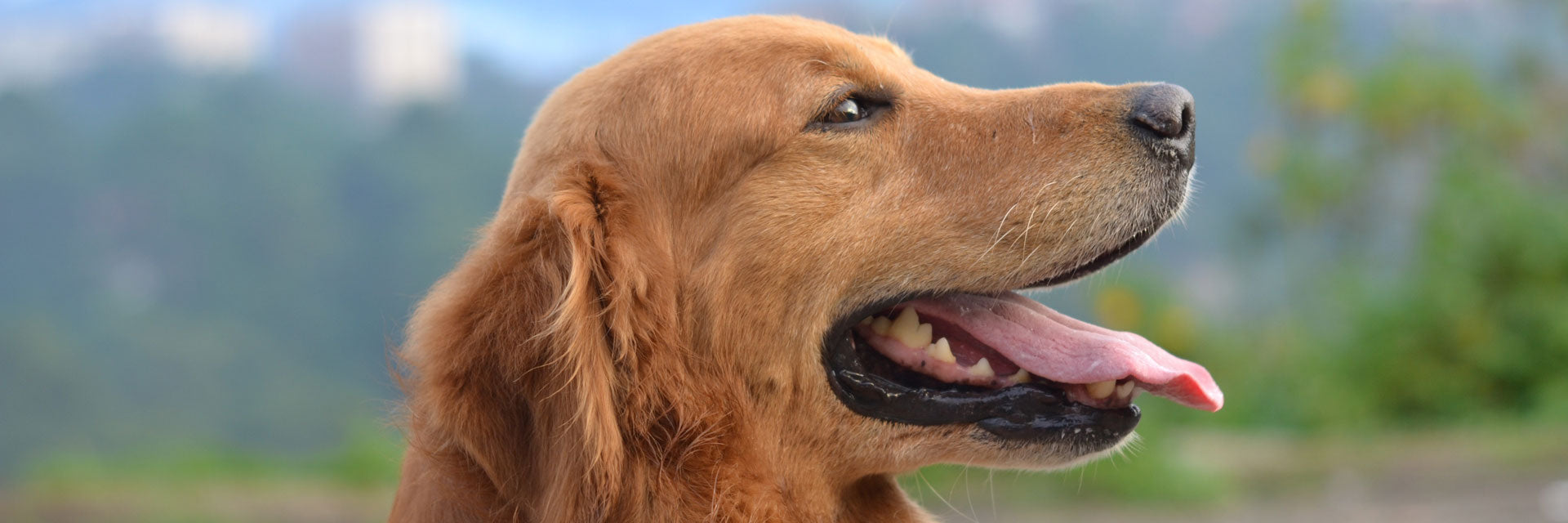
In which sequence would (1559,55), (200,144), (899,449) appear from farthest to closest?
(1559,55) → (200,144) → (899,449)

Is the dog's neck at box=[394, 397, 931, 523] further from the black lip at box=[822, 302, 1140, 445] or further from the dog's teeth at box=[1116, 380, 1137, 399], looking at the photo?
the dog's teeth at box=[1116, 380, 1137, 399]

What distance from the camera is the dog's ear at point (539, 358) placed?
8.07 feet

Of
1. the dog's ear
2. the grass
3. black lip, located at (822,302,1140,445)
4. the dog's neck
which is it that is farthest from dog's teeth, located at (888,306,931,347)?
the grass

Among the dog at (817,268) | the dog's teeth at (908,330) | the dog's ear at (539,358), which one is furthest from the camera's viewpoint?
the dog's teeth at (908,330)

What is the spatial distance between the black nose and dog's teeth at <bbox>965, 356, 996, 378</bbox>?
2.10 ft

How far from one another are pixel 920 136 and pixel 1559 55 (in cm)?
1288

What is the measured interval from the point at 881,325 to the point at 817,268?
11.4 inches

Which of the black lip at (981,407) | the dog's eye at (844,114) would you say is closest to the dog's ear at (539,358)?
the black lip at (981,407)

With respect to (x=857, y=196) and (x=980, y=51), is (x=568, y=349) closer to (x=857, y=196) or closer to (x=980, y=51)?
(x=857, y=196)

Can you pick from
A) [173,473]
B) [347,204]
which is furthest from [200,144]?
[173,473]

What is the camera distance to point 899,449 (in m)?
2.80

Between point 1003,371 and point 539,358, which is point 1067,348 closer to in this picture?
point 1003,371

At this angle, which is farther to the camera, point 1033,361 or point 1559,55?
point 1559,55

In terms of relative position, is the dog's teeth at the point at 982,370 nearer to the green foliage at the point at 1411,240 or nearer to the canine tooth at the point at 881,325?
the canine tooth at the point at 881,325
